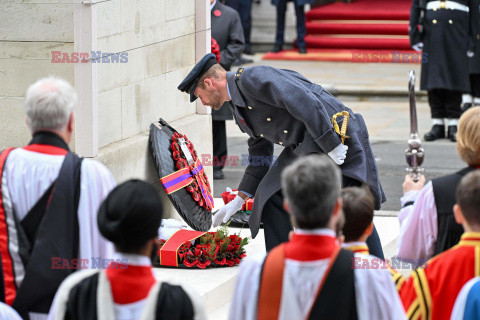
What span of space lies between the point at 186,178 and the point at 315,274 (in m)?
4.02

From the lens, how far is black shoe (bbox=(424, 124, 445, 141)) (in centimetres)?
1252

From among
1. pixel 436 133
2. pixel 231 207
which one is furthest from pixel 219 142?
pixel 231 207

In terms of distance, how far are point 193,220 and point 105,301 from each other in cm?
382

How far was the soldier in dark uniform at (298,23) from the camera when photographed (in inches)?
687

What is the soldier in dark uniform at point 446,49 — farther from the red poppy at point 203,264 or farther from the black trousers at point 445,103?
the red poppy at point 203,264

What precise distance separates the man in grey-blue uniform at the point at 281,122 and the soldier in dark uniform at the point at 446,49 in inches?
262

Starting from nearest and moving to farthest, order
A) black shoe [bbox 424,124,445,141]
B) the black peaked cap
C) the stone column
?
the black peaked cap < the stone column < black shoe [bbox 424,124,445,141]

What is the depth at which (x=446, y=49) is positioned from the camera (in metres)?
12.6

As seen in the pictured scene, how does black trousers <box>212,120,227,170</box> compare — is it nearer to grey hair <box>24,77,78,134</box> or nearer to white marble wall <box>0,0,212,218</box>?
white marble wall <box>0,0,212,218</box>

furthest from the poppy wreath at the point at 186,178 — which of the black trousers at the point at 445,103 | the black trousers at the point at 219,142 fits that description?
the black trousers at the point at 445,103

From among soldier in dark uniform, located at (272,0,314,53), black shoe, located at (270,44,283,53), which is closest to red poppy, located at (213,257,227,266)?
soldier in dark uniform, located at (272,0,314,53)

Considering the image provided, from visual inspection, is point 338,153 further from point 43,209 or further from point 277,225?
point 43,209

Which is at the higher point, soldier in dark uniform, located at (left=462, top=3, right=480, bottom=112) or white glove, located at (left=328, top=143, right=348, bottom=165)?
white glove, located at (left=328, top=143, right=348, bottom=165)

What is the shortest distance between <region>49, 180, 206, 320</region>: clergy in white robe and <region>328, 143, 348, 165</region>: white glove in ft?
8.12
